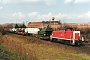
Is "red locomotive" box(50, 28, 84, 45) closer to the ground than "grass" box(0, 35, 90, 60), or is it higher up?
higher up

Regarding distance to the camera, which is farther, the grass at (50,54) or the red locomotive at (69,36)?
the red locomotive at (69,36)

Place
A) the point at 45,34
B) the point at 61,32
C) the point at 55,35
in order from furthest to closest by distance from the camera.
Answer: the point at 45,34 → the point at 55,35 → the point at 61,32

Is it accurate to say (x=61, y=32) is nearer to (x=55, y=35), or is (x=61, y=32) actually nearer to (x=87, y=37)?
(x=55, y=35)

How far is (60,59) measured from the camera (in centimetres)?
2095

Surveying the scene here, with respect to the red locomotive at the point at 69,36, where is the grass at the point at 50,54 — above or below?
below

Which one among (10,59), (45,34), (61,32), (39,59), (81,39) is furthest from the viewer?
(45,34)

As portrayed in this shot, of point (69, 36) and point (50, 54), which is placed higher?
point (69, 36)

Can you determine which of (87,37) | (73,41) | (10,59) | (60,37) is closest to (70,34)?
(73,41)

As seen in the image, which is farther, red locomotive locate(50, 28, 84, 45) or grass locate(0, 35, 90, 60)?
red locomotive locate(50, 28, 84, 45)

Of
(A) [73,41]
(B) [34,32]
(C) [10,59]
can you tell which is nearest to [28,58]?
(C) [10,59]

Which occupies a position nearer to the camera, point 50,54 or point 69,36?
point 50,54

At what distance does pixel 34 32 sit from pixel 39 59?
153 ft

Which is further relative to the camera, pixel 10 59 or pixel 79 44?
pixel 79 44

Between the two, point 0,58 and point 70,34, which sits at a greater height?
point 70,34
